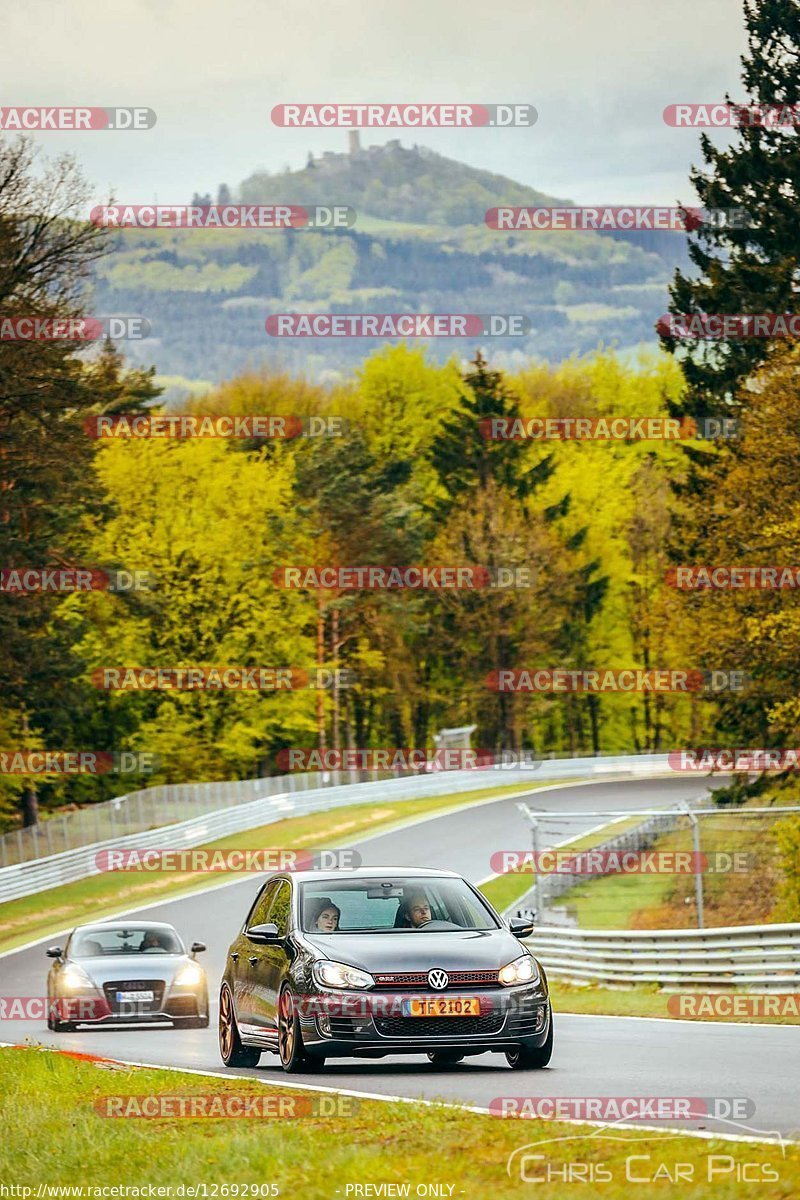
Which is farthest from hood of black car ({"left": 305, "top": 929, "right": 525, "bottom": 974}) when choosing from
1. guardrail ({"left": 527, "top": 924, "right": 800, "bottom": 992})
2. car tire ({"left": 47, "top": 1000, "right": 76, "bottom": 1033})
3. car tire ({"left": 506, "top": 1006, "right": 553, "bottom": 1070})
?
car tire ({"left": 47, "top": 1000, "right": 76, "bottom": 1033})

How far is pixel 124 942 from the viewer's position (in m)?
23.1

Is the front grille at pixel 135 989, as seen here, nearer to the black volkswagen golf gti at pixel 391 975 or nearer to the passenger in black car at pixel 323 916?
the black volkswagen golf gti at pixel 391 975

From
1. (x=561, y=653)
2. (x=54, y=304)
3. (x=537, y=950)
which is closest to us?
(x=537, y=950)

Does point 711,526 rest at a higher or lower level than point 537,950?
higher

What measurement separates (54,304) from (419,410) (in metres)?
48.9

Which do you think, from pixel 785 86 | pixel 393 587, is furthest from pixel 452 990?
pixel 393 587

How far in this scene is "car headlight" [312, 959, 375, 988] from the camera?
13.1 m

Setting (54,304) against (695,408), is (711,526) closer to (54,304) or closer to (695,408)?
(695,408)

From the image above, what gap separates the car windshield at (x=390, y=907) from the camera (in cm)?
1409

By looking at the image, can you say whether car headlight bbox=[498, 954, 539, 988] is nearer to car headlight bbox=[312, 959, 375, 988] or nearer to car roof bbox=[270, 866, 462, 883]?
car headlight bbox=[312, 959, 375, 988]

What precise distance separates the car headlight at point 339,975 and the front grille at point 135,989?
8.91m

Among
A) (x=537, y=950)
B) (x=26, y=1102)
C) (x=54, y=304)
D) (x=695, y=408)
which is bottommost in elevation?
(x=537, y=950)

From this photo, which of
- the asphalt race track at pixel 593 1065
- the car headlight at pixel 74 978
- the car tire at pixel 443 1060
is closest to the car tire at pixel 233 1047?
the asphalt race track at pixel 593 1065

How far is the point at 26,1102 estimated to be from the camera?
12.9 meters
